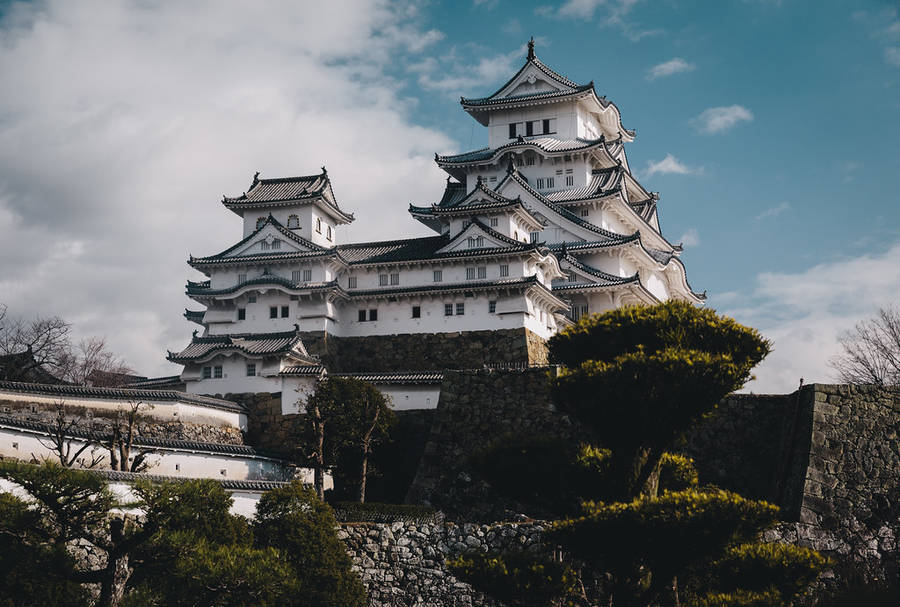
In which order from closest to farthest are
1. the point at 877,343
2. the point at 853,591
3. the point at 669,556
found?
the point at 669,556 → the point at 853,591 → the point at 877,343

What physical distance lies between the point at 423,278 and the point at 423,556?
1897 cm

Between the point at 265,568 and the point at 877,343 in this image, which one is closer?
the point at 265,568

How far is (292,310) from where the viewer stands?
134 ft

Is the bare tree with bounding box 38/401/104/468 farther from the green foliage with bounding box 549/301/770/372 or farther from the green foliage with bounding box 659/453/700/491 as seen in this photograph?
the green foliage with bounding box 659/453/700/491

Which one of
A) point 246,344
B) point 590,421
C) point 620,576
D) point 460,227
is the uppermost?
point 460,227

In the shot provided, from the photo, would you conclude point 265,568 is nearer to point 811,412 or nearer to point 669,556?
point 669,556

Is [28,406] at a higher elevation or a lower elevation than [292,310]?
lower

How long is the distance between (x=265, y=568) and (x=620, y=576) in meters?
6.70

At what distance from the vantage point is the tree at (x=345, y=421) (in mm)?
29656

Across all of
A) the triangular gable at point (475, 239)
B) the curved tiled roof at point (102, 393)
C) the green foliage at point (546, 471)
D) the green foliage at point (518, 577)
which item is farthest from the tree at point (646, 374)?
the triangular gable at point (475, 239)

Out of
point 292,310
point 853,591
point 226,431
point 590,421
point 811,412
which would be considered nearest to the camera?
point 590,421

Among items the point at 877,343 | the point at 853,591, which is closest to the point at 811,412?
the point at 853,591

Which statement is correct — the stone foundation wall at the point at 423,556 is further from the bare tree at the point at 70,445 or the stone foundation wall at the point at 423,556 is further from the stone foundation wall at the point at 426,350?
the stone foundation wall at the point at 426,350

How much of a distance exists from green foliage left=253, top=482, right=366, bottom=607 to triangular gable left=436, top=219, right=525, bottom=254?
68.3ft
